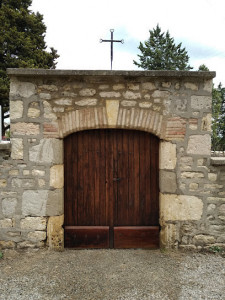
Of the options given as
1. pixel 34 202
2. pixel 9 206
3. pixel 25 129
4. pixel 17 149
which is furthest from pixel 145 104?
pixel 9 206

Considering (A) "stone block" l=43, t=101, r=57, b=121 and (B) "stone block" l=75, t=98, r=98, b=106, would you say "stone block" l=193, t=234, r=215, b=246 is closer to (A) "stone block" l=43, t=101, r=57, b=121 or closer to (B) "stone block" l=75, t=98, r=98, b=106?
(B) "stone block" l=75, t=98, r=98, b=106

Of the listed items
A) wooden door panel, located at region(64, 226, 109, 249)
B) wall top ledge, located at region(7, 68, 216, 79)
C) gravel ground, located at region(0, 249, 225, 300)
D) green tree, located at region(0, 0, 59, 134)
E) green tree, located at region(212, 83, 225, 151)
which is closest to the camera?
gravel ground, located at region(0, 249, 225, 300)

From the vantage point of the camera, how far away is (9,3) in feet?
35.6

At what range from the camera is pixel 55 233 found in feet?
10.3

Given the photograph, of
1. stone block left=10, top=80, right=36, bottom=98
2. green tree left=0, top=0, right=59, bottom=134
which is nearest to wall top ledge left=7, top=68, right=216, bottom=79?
stone block left=10, top=80, right=36, bottom=98

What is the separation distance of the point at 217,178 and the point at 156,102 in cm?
145

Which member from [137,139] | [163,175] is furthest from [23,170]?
[163,175]

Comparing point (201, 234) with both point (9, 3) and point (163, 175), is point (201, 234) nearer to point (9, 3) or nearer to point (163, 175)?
point (163, 175)

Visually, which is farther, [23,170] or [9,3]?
[9,3]

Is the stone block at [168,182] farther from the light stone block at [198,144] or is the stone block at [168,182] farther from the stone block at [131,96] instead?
the stone block at [131,96]

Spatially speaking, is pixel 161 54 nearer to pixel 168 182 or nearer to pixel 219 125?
pixel 219 125

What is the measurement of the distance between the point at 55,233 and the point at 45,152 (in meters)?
1.24

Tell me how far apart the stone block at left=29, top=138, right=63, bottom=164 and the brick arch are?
0.57 feet

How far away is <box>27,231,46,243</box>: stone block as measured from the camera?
311 cm
